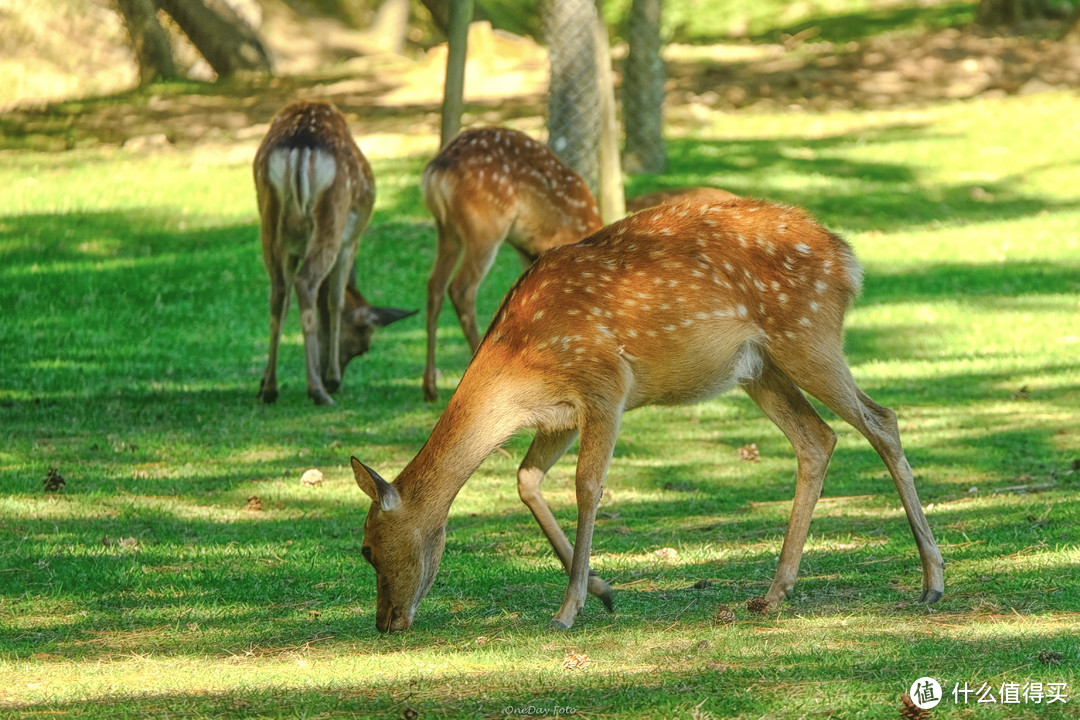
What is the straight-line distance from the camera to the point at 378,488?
5.45 m

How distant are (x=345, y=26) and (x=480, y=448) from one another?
1458 inches

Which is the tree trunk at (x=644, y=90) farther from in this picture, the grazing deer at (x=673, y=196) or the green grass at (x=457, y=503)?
the grazing deer at (x=673, y=196)

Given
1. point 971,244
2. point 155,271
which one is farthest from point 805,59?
point 155,271

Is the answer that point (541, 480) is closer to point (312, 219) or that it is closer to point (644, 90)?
point (312, 219)

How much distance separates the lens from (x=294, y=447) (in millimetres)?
9539

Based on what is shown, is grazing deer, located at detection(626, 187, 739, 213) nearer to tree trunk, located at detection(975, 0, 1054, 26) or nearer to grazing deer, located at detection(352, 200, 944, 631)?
grazing deer, located at detection(352, 200, 944, 631)

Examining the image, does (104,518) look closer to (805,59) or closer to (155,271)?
(155,271)

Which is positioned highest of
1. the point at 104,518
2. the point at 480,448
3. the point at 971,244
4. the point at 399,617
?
the point at 480,448

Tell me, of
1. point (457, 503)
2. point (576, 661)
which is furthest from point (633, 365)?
point (457, 503)

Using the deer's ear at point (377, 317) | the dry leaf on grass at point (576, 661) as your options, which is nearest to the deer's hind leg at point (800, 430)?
the dry leaf on grass at point (576, 661)

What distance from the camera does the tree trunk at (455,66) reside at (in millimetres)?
13844

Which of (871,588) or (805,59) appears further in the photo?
(805,59)

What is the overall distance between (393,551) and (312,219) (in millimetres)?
5738

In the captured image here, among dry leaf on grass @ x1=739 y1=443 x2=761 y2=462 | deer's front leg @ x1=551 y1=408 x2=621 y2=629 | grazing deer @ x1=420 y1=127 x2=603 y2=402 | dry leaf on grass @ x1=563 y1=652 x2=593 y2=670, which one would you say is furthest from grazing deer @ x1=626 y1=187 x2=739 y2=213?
dry leaf on grass @ x1=563 y1=652 x2=593 y2=670
